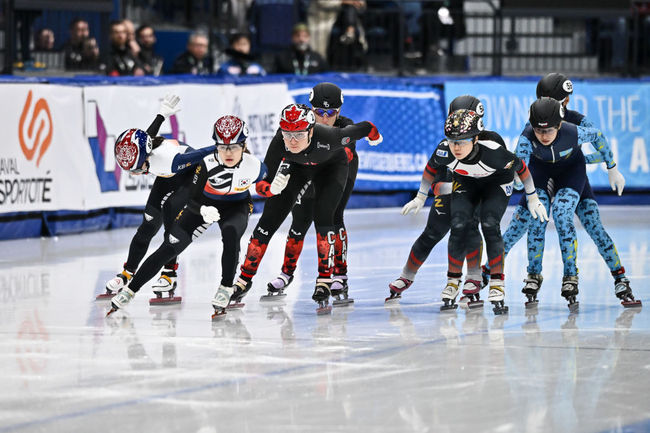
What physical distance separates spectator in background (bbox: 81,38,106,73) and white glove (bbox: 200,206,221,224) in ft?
23.0

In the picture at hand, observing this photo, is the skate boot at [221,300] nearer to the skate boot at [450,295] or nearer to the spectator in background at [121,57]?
the skate boot at [450,295]

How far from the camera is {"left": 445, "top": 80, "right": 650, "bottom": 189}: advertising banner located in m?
16.3

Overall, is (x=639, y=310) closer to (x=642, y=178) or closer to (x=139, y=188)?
(x=139, y=188)

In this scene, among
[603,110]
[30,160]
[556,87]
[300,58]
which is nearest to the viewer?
[556,87]

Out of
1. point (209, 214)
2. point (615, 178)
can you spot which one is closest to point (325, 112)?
point (209, 214)

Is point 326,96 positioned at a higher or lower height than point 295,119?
higher

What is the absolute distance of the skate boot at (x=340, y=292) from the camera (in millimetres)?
8438

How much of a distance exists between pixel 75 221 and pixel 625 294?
710 centimetres

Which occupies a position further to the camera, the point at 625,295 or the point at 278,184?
the point at 625,295

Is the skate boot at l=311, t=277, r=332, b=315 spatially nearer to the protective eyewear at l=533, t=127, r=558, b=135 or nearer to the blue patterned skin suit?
the blue patterned skin suit

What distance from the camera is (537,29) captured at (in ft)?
57.0

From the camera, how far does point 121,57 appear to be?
1425cm

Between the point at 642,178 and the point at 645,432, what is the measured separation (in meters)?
12.2

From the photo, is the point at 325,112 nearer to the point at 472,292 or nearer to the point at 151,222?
the point at 151,222
